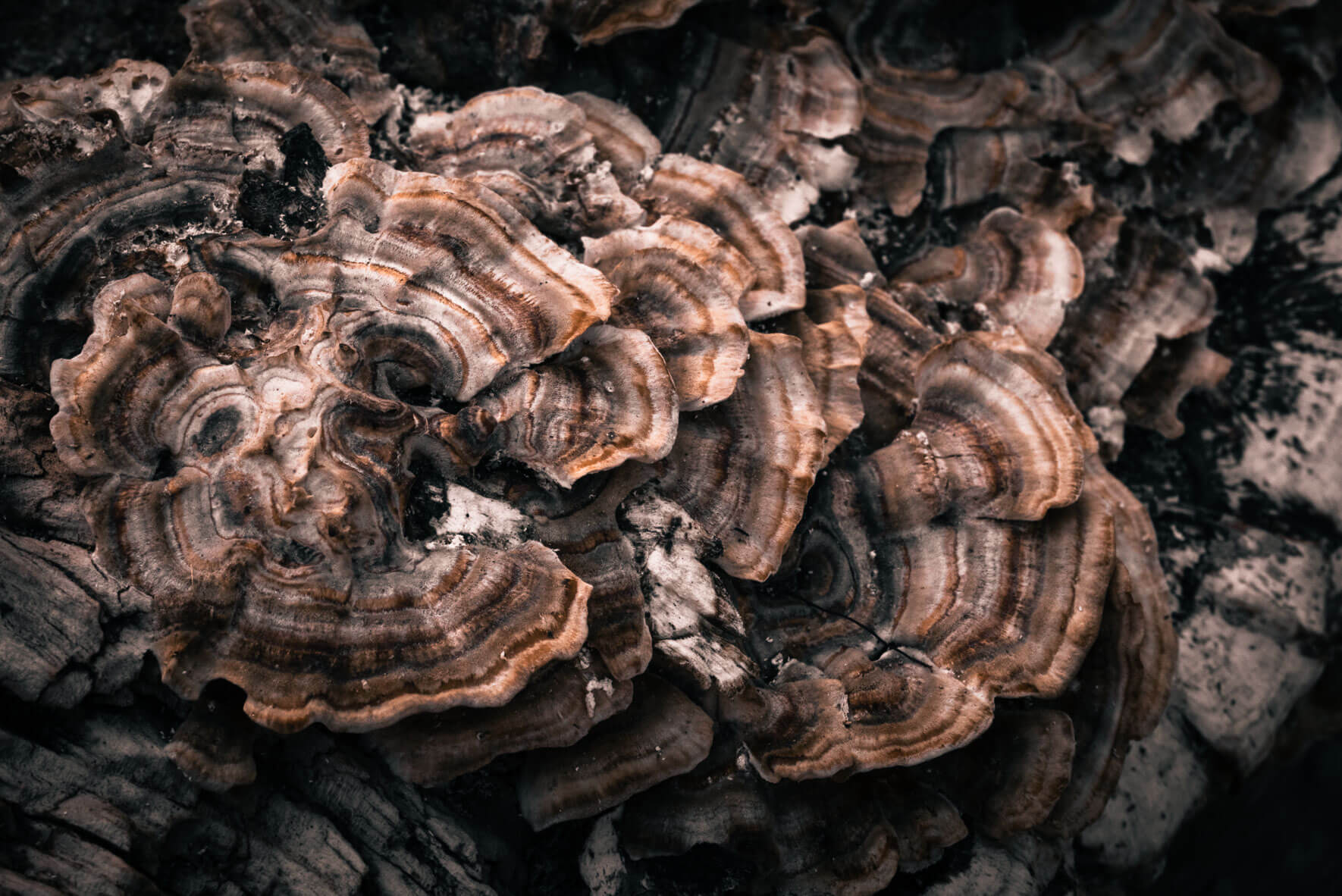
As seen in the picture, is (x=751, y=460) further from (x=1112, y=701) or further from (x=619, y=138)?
(x=1112, y=701)

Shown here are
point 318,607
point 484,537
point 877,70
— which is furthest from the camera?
point 877,70

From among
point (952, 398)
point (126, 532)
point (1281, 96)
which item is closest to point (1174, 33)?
point (1281, 96)

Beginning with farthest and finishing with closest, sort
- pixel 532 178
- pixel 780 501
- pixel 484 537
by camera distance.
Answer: pixel 532 178, pixel 780 501, pixel 484 537

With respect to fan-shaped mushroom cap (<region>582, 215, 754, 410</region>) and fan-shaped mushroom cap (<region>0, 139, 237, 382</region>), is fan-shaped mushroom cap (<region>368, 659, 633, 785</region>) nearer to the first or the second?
fan-shaped mushroom cap (<region>582, 215, 754, 410</region>)

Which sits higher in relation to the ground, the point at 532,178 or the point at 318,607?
the point at 532,178

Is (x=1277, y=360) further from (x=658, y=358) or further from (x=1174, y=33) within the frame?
(x=658, y=358)

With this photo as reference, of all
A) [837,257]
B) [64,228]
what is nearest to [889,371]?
[837,257]

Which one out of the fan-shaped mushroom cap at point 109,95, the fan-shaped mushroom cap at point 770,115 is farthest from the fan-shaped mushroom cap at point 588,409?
the fan-shaped mushroom cap at point 109,95
